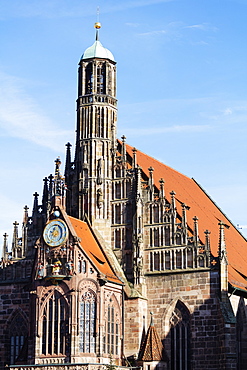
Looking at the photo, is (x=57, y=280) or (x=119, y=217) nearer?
(x=57, y=280)

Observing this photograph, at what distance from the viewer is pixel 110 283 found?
184 feet

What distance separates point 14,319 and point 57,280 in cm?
722

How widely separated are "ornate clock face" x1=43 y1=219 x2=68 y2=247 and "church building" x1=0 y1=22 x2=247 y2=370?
7 cm

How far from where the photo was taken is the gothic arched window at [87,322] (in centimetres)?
5391

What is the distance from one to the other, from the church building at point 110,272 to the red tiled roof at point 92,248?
107 millimetres

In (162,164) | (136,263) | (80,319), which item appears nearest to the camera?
(80,319)

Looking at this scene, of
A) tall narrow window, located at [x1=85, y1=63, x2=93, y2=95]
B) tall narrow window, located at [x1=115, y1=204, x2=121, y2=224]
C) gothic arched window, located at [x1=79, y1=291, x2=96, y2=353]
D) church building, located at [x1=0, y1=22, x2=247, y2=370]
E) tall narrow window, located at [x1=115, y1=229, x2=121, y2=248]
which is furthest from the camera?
tall narrow window, located at [x1=85, y1=63, x2=93, y2=95]

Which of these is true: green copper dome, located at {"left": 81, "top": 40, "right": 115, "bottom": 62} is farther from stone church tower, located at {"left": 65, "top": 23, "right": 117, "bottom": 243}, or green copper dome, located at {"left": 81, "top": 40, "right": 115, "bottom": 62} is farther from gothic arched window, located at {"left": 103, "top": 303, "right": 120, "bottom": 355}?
gothic arched window, located at {"left": 103, "top": 303, "right": 120, "bottom": 355}

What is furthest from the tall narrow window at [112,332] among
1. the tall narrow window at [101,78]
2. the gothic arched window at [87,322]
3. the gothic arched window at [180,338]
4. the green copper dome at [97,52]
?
the green copper dome at [97,52]

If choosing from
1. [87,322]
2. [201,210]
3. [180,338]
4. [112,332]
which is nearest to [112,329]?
[112,332]

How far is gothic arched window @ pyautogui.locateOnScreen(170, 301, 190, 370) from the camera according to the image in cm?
5650

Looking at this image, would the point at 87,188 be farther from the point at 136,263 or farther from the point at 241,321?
the point at 241,321

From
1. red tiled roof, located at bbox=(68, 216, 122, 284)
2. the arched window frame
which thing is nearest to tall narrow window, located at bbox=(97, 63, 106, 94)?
red tiled roof, located at bbox=(68, 216, 122, 284)

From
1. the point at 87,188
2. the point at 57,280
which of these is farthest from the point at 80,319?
the point at 87,188
